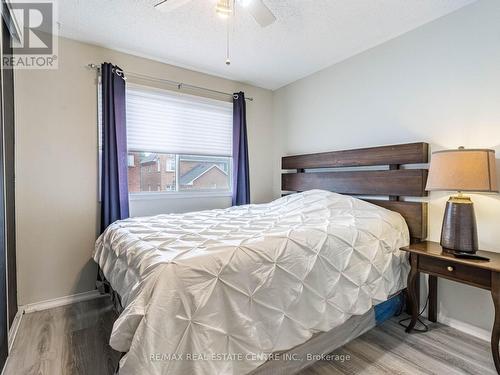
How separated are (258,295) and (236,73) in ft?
9.44

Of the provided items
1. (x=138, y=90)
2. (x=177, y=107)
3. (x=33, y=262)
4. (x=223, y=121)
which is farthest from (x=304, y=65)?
(x=33, y=262)

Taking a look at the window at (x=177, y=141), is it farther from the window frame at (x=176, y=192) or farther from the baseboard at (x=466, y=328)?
the baseboard at (x=466, y=328)

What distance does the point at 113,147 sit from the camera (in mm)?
2635

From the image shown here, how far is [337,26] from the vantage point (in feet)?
7.71

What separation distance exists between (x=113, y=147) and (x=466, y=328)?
3447mm

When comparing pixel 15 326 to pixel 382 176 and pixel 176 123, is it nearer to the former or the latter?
pixel 176 123

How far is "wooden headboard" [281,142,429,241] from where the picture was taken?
7.36 ft

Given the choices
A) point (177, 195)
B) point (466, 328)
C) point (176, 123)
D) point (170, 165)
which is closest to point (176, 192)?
point (177, 195)

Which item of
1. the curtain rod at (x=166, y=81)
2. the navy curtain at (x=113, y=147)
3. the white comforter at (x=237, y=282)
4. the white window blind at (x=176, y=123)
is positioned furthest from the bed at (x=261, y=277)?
the curtain rod at (x=166, y=81)

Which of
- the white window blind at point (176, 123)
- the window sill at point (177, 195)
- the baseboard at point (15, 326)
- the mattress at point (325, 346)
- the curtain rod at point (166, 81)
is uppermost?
the curtain rod at point (166, 81)

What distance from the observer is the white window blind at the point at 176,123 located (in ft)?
9.48

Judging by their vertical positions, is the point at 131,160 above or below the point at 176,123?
below

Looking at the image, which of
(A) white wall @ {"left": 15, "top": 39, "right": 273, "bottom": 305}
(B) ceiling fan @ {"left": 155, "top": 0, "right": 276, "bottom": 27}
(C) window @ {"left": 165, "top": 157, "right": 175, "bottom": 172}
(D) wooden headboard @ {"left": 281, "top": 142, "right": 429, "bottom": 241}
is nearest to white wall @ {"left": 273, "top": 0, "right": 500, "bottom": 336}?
(D) wooden headboard @ {"left": 281, "top": 142, "right": 429, "bottom": 241}

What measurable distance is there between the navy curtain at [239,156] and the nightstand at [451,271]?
6.67 feet
